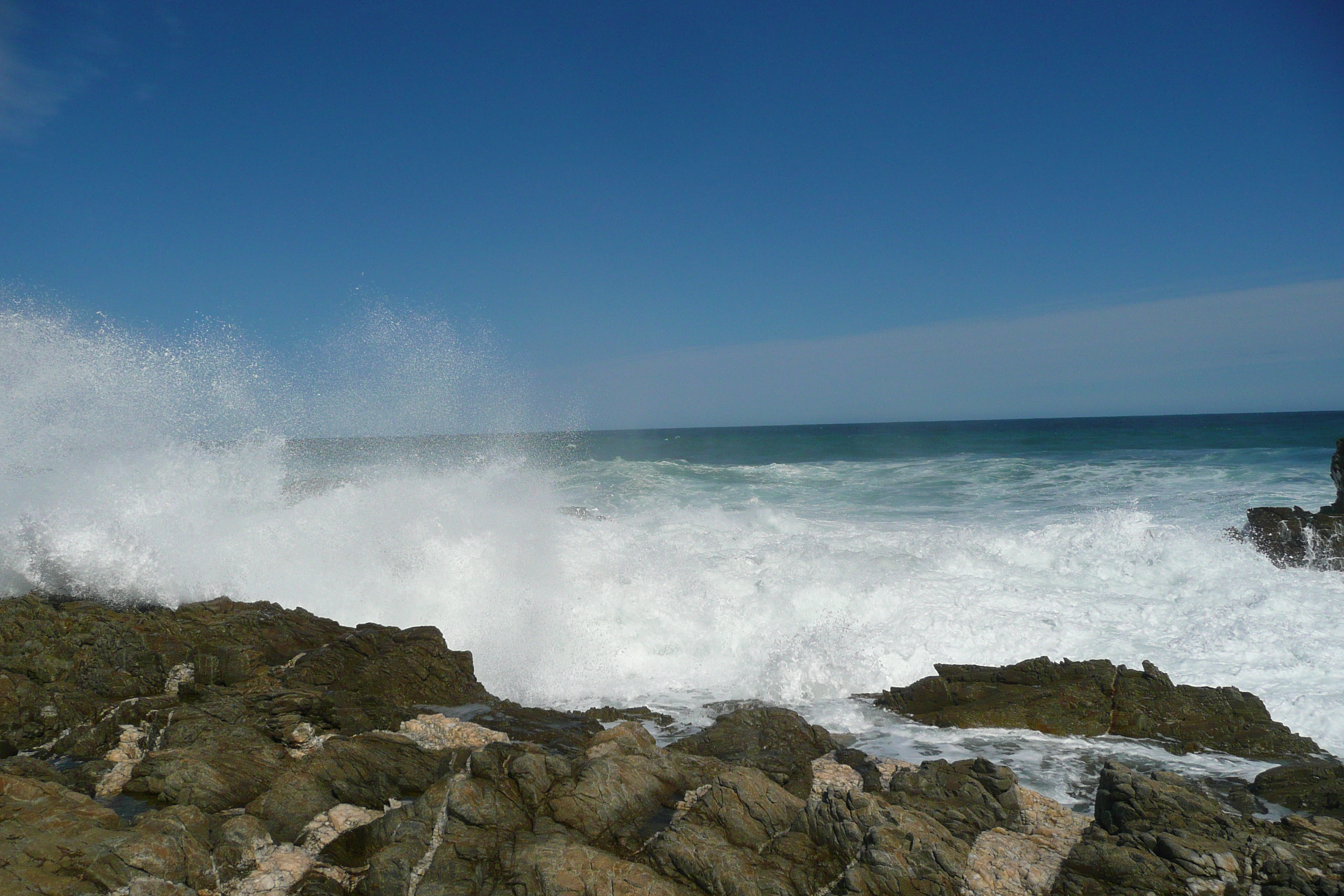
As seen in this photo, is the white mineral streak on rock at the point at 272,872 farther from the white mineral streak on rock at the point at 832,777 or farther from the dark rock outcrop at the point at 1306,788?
the dark rock outcrop at the point at 1306,788

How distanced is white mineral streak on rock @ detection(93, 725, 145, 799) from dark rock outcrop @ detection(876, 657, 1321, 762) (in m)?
6.98

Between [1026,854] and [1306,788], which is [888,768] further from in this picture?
[1306,788]

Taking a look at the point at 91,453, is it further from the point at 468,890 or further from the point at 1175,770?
the point at 1175,770

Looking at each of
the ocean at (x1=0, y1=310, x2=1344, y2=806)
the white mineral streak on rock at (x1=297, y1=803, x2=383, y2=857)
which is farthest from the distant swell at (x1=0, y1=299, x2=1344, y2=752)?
the white mineral streak on rock at (x1=297, y1=803, x2=383, y2=857)

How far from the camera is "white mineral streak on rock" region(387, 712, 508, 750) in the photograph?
634 cm

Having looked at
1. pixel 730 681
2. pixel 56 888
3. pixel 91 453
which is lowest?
pixel 730 681

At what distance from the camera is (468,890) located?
13.9 feet

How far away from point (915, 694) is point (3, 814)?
7.73 metres

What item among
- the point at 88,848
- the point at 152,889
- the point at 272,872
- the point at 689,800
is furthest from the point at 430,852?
the point at 88,848

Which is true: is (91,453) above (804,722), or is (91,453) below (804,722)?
above

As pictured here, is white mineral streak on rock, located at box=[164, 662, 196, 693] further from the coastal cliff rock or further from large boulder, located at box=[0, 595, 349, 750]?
the coastal cliff rock

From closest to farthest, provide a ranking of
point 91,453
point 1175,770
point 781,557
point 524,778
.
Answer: point 524,778, point 1175,770, point 91,453, point 781,557

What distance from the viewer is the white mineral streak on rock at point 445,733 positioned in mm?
6344

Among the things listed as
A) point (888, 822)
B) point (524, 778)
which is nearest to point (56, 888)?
point (524, 778)
